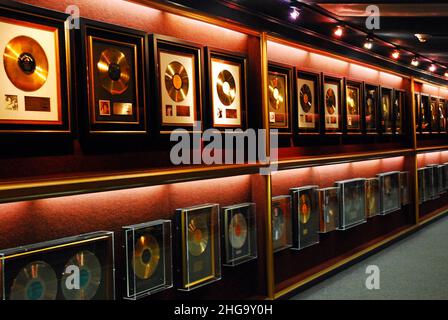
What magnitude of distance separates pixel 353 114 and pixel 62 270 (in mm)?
4347

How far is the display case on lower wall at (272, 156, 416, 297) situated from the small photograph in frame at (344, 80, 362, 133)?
0.45 metres

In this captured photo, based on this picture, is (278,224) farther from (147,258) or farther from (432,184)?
(432,184)

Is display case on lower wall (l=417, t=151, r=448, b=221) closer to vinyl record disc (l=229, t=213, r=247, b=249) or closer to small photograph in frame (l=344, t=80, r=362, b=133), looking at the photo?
small photograph in frame (l=344, t=80, r=362, b=133)

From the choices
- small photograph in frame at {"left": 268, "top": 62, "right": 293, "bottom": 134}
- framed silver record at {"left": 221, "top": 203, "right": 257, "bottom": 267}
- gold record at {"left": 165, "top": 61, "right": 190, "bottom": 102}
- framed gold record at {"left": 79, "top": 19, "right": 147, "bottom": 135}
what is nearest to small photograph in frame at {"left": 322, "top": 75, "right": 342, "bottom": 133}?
small photograph in frame at {"left": 268, "top": 62, "right": 293, "bottom": 134}

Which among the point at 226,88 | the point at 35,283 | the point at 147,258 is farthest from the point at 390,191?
the point at 35,283

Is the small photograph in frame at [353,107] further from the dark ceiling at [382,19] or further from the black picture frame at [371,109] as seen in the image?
the dark ceiling at [382,19]

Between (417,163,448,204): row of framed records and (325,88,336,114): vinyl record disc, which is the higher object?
(325,88,336,114): vinyl record disc

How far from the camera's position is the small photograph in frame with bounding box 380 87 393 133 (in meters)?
6.88

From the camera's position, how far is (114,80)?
3021mm

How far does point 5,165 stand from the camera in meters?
2.52

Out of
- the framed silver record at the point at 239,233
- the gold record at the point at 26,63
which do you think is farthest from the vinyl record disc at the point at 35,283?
the framed silver record at the point at 239,233
